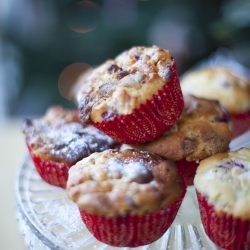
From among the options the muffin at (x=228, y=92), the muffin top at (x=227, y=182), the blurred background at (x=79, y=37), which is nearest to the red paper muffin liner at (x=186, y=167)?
the muffin top at (x=227, y=182)

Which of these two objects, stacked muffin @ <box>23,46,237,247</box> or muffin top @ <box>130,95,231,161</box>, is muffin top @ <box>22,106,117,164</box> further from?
muffin top @ <box>130,95,231,161</box>

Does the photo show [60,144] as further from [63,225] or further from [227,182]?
[227,182]

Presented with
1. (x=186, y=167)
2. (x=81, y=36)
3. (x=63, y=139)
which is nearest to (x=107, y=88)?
(x=63, y=139)

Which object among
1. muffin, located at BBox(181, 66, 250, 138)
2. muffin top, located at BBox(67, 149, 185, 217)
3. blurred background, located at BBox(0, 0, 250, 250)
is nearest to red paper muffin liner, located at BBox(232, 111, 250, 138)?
muffin, located at BBox(181, 66, 250, 138)

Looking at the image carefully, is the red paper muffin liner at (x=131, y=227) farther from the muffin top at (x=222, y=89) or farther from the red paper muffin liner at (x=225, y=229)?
the muffin top at (x=222, y=89)

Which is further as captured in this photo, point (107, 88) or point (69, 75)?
point (69, 75)
